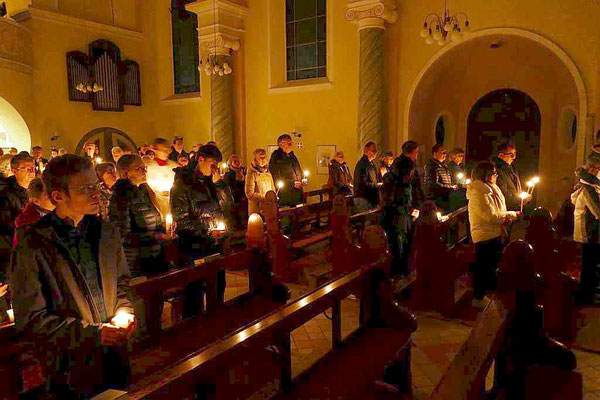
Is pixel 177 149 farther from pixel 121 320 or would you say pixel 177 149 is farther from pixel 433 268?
pixel 121 320

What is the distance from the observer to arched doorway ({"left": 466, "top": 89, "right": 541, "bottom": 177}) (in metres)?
11.0

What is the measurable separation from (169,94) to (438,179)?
37.7 feet

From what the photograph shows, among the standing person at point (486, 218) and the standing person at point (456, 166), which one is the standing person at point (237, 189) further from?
the standing person at point (486, 218)

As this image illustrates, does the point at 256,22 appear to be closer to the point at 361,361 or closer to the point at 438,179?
the point at 438,179

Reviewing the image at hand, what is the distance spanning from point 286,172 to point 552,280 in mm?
4618

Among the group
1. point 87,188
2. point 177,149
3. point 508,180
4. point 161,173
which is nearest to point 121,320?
point 87,188

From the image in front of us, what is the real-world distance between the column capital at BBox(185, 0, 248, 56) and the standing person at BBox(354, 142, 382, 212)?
7.47 m

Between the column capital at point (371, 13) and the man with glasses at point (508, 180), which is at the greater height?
the column capital at point (371, 13)

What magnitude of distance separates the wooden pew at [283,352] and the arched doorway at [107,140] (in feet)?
45.7

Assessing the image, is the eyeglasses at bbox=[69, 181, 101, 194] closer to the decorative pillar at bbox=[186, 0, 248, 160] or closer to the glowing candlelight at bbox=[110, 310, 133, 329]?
the glowing candlelight at bbox=[110, 310, 133, 329]

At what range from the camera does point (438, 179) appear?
24.6 ft

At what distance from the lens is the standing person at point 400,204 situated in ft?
18.1

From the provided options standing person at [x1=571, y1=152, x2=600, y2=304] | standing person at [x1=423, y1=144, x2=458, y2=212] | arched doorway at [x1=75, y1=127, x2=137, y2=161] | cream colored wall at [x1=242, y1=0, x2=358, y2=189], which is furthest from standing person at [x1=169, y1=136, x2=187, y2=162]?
standing person at [x1=571, y1=152, x2=600, y2=304]

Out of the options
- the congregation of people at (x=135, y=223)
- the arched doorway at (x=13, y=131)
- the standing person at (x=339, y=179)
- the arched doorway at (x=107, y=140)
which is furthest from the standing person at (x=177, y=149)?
the arched doorway at (x=13, y=131)
